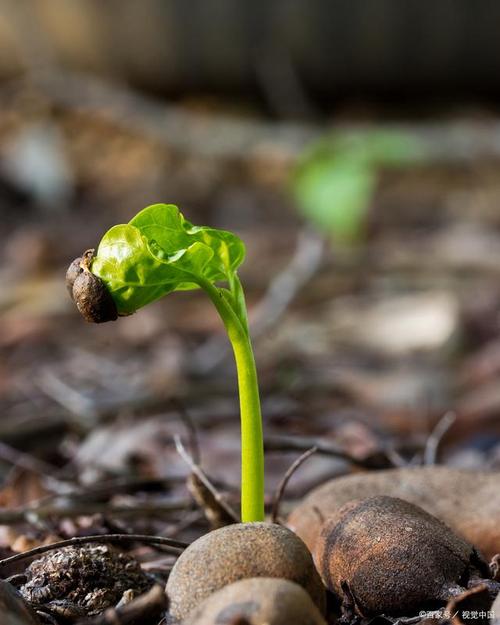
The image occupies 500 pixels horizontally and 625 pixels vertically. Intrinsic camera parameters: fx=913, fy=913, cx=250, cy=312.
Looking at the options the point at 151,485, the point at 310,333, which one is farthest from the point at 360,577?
the point at 310,333

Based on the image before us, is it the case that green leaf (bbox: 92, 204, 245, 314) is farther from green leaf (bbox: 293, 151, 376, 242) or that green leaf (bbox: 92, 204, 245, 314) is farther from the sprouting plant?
green leaf (bbox: 293, 151, 376, 242)

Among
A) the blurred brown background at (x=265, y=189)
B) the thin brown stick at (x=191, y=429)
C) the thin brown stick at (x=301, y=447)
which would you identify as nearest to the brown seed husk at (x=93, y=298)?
the thin brown stick at (x=191, y=429)

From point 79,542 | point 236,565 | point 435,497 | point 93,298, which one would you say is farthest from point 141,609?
point 435,497

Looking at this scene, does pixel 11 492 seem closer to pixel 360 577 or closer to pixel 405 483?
pixel 405 483

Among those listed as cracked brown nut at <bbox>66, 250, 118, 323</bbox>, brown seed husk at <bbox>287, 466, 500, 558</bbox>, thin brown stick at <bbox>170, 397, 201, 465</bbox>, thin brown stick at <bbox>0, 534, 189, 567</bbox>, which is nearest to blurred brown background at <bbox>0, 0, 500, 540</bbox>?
thin brown stick at <bbox>170, 397, 201, 465</bbox>

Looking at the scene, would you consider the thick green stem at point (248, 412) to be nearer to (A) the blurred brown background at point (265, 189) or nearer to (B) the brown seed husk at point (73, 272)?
(B) the brown seed husk at point (73, 272)

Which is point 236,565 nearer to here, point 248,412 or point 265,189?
point 248,412

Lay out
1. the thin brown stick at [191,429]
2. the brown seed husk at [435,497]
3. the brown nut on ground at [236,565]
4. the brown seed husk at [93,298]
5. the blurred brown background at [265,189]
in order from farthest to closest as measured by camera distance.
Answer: the blurred brown background at [265,189] → the thin brown stick at [191,429] → the brown seed husk at [435,497] → the brown seed husk at [93,298] → the brown nut on ground at [236,565]
